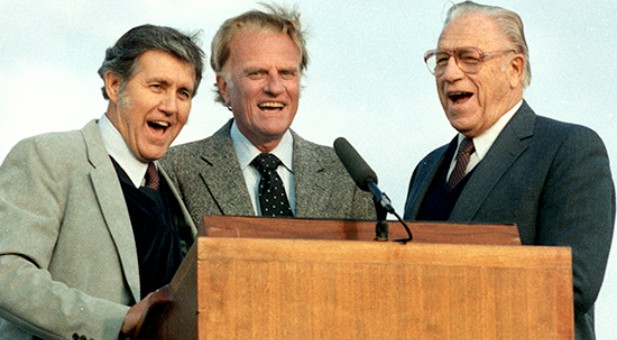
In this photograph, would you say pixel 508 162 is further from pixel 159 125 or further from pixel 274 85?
pixel 159 125

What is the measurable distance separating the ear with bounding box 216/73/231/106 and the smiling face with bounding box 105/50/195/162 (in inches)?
31.5

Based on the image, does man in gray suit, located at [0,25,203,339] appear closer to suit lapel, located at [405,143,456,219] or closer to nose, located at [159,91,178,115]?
nose, located at [159,91,178,115]

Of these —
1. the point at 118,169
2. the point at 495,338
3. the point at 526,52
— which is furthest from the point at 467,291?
the point at 526,52

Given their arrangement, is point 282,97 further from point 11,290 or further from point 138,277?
point 11,290

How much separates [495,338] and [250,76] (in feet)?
8.37

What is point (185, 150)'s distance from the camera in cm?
484

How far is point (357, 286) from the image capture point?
2.54 meters

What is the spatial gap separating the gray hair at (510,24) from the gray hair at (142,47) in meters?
1.16

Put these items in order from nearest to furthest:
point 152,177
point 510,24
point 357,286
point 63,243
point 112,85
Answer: point 357,286, point 63,243, point 152,177, point 112,85, point 510,24

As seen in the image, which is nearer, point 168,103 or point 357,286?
point 357,286

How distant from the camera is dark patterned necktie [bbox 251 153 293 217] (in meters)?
4.59

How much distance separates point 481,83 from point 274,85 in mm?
885

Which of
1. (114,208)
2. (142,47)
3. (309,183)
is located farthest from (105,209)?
(309,183)

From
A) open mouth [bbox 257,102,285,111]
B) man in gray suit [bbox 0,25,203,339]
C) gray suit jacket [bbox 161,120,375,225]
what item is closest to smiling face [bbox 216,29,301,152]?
open mouth [bbox 257,102,285,111]
